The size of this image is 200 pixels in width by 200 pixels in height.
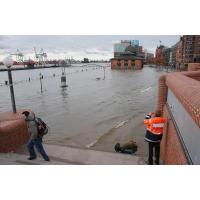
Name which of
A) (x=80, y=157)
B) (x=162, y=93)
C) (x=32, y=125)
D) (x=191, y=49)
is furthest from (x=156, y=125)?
(x=191, y=49)

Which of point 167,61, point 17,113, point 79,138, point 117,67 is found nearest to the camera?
point 17,113

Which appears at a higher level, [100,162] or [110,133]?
[100,162]

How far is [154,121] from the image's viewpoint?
615 cm

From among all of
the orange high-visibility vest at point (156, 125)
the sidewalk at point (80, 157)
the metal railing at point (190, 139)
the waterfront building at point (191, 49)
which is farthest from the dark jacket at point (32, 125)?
the waterfront building at point (191, 49)

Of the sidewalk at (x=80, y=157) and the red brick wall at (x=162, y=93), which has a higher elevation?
the red brick wall at (x=162, y=93)

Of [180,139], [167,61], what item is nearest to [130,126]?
[180,139]

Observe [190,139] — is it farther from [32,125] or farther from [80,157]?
[32,125]

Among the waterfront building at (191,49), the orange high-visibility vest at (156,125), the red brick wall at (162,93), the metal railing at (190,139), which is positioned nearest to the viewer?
the metal railing at (190,139)

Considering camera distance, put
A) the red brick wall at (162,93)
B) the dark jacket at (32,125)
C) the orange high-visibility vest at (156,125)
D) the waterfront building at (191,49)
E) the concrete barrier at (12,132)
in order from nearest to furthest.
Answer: the dark jacket at (32,125) < the orange high-visibility vest at (156,125) < the concrete barrier at (12,132) < the red brick wall at (162,93) < the waterfront building at (191,49)

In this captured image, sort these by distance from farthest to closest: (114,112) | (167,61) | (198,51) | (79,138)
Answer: (167,61) < (198,51) < (114,112) < (79,138)

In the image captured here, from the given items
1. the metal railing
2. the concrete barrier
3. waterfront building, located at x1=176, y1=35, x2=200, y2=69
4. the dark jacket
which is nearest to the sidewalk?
the concrete barrier

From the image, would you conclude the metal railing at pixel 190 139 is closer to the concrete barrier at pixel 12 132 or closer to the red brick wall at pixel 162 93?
the red brick wall at pixel 162 93

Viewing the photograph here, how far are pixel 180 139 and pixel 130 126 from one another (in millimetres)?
10918

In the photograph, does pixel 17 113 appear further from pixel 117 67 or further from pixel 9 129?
pixel 117 67
